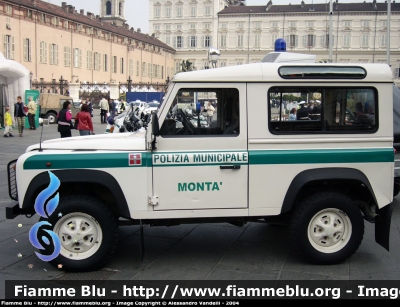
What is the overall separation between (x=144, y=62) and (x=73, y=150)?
244ft

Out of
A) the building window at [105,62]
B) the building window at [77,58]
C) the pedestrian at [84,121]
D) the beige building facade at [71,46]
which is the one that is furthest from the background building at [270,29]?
the pedestrian at [84,121]

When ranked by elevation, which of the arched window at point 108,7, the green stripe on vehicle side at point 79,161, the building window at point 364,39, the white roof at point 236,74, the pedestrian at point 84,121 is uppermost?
the arched window at point 108,7

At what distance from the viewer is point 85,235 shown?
5.57m

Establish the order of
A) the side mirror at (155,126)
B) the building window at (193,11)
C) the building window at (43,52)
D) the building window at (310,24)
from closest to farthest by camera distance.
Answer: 1. the side mirror at (155,126)
2. the building window at (43,52)
3. the building window at (310,24)
4. the building window at (193,11)

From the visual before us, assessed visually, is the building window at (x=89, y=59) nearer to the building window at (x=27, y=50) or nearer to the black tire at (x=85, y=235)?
the building window at (x=27, y=50)

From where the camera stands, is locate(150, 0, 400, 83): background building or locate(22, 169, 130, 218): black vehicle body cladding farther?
locate(150, 0, 400, 83): background building

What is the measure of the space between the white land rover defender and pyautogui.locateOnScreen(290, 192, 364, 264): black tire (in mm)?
12

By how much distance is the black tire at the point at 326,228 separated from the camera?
5.71 meters

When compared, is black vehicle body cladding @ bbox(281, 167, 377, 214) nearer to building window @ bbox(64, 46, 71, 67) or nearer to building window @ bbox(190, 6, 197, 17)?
building window @ bbox(64, 46, 71, 67)

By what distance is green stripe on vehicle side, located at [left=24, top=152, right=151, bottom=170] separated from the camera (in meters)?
5.44

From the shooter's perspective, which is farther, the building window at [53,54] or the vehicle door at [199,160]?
the building window at [53,54]

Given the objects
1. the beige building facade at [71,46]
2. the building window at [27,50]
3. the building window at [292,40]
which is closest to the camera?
the beige building facade at [71,46]

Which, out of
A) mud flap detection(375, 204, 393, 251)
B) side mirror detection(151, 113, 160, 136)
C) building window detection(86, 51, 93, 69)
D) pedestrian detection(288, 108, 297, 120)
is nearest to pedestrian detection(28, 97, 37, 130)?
side mirror detection(151, 113, 160, 136)
